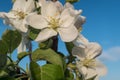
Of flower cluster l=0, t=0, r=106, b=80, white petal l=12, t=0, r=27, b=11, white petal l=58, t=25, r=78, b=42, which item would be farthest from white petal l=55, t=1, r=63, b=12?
white petal l=12, t=0, r=27, b=11

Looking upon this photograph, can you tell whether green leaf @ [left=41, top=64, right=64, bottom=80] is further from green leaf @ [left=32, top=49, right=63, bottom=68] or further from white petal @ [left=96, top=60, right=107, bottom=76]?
white petal @ [left=96, top=60, right=107, bottom=76]

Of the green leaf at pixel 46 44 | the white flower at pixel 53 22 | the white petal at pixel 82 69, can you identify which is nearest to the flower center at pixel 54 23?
the white flower at pixel 53 22

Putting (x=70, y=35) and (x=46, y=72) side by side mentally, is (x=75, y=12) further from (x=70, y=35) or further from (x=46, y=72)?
(x=46, y=72)

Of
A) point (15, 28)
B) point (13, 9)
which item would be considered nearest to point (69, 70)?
point (15, 28)

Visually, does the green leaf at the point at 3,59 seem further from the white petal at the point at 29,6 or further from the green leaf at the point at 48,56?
the white petal at the point at 29,6

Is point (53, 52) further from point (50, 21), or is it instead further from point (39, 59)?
point (50, 21)

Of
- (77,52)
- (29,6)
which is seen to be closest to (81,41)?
(77,52)
